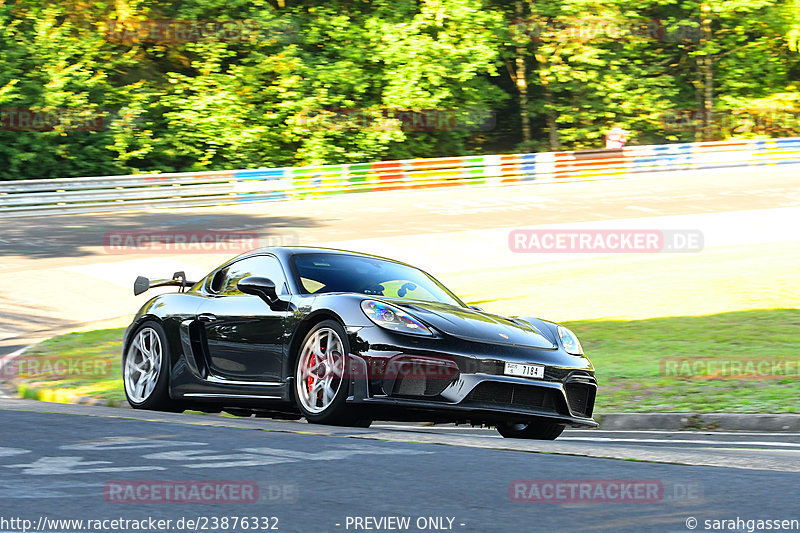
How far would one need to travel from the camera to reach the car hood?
287 inches

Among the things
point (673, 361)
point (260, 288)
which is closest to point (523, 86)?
point (673, 361)

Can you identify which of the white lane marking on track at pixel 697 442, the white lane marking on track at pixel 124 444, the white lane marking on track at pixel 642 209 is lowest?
the white lane marking on track at pixel 642 209

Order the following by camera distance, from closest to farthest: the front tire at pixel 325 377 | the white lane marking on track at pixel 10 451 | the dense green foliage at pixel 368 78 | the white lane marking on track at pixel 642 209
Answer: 1. the white lane marking on track at pixel 10 451
2. the front tire at pixel 325 377
3. the white lane marking on track at pixel 642 209
4. the dense green foliage at pixel 368 78

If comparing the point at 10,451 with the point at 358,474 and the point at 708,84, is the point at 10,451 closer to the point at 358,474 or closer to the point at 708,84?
the point at 358,474

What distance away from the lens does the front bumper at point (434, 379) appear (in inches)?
276

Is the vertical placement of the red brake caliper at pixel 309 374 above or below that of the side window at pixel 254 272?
below

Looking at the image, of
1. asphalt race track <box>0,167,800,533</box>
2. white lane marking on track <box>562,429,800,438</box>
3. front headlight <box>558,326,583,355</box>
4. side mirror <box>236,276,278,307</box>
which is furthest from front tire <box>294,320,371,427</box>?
white lane marking on track <box>562,429,800,438</box>

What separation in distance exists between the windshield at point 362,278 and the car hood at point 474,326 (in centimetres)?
45

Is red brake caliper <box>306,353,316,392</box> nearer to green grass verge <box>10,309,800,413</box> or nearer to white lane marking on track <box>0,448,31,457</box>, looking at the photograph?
white lane marking on track <box>0,448,31,457</box>

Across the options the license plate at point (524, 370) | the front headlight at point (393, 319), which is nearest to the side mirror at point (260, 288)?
the front headlight at point (393, 319)

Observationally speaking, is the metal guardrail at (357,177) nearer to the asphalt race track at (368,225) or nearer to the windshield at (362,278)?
the asphalt race track at (368,225)

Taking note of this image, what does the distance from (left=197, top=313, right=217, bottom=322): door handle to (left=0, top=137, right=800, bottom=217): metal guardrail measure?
22.2m

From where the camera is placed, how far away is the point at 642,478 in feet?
16.7

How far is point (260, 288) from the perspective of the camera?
7.77 meters
